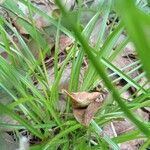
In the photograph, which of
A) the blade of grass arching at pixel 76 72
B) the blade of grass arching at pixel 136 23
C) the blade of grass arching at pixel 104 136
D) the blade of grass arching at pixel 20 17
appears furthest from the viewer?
the blade of grass arching at pixel 20 17

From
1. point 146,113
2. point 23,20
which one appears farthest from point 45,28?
point 146,113

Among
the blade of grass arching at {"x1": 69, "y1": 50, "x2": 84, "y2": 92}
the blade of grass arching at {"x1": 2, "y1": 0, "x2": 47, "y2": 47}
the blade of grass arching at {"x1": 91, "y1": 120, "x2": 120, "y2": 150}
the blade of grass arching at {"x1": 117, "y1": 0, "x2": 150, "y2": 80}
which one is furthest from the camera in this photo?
the blade of grass arching at {"x1": 2, "y1": 0, "x2": 47, "y2": 47}

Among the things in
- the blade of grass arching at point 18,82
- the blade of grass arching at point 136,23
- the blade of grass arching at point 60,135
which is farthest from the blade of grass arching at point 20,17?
Result: the blade of grass arching at point 136,23

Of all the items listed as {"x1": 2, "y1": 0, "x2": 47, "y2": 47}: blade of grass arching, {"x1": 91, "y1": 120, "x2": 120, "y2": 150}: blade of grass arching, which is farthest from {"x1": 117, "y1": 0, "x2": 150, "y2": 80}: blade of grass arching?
{"x1": 2, "y1": 0, "x2": 47, "y2": 47}: blade of grass arching

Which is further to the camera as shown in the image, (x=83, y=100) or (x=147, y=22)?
(x=83, y=100)

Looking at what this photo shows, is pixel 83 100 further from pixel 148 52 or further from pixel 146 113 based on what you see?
pixel 148 52

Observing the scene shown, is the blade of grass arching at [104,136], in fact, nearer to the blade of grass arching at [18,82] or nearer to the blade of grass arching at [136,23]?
the blade of grass arching at [18,82]

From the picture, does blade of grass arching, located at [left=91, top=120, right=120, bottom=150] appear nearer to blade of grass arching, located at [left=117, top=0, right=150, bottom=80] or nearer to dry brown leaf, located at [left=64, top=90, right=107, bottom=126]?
dry brown leaf, located at [left=64, top=90, right=107, bottom=126]
